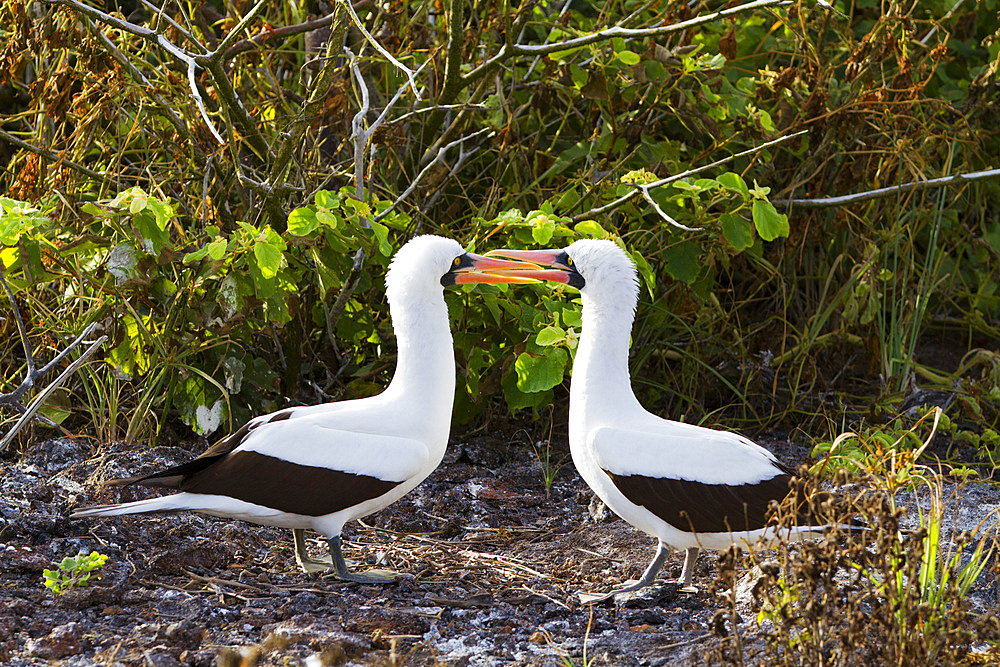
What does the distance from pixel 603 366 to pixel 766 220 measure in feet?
3.32

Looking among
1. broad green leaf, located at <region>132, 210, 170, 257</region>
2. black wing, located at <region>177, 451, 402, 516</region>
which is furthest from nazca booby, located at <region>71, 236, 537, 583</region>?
broad green leaf, located at <region>132, 210, 170, 257</region>

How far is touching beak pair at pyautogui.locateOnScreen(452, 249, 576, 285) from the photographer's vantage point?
4.14 meters

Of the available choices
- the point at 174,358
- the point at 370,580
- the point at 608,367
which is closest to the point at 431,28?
the point at 174,358

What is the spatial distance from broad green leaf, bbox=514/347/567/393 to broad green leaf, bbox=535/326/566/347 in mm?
72

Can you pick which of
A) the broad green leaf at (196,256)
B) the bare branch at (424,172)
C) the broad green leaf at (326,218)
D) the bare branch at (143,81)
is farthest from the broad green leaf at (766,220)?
the bare branch at (143,81)

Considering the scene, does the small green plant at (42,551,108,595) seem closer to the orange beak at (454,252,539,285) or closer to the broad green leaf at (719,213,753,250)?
the orange beak at (454,252,539,285)

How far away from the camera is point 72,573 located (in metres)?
3.66

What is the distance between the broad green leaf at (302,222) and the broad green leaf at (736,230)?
1.71 meters

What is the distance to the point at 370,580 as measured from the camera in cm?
384

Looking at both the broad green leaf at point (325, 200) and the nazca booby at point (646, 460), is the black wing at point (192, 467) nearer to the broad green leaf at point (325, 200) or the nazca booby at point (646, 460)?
the broad green leaf at point (325, 200)

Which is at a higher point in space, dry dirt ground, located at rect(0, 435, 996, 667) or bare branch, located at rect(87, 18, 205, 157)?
bare branch, located at rect(87, 18, 205, 157)

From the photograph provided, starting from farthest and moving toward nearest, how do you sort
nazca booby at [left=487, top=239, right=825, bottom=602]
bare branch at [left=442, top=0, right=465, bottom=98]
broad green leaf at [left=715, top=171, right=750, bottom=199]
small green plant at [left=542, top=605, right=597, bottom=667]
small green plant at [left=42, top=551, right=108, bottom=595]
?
bare branch at [left=442, top=0, right=465, bottom=98], broad green leaf at [left=715, top=171, right=750, bottom=199], nazca booby at [left=487, top=239, right=825, bottom=602], small green plant at [left=42, top=551, right=108, bottom=595], small green plant at [left=542, top=605, right=597, bottom=667]

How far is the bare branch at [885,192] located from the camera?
5270 millimetres

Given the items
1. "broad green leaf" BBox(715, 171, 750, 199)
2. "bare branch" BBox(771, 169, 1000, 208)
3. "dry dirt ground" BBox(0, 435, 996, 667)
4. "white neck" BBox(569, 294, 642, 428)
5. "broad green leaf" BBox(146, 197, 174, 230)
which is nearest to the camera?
"dry dirt ground" BBox(0, 435, 996, 667)
